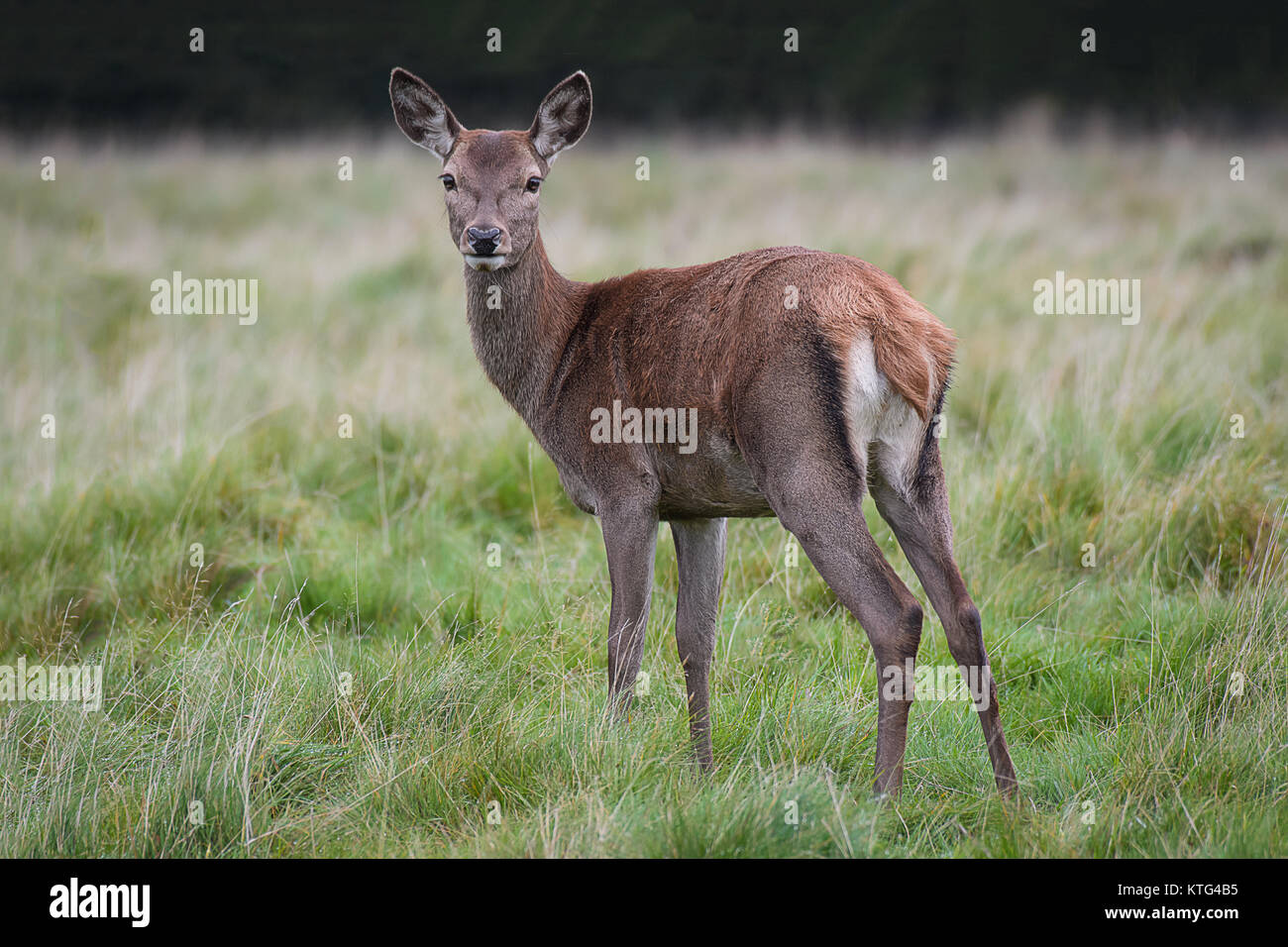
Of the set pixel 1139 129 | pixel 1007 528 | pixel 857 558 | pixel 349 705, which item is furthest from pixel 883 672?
pixel 1139 129

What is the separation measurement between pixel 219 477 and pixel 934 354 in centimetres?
397

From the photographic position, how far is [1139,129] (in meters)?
17.7

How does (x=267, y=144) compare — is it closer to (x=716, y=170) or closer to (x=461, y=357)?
(x=716, y=170)

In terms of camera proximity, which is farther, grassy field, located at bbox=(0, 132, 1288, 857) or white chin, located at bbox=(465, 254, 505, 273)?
white chin, located at bbox=(465, 254, 505, 273)

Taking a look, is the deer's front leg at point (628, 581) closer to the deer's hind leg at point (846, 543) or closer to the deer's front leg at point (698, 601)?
the deer's front leg at point (698, 601)

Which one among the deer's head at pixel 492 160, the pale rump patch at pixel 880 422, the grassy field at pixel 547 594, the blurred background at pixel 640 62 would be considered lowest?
the grassy field at pixel 547 594

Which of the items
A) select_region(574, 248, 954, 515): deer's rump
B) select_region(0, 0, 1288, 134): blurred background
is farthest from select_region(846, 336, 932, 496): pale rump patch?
select_region(0, 0, 1288, 134): blurred background

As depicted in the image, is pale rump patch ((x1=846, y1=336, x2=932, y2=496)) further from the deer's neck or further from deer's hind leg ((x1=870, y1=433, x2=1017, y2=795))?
the deer's neck

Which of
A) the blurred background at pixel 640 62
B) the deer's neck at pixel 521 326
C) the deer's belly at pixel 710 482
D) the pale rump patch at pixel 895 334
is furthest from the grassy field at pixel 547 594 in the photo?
the blurred background at pixel 640 62

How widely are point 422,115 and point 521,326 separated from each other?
40.0 inches

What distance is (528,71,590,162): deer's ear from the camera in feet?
16.6

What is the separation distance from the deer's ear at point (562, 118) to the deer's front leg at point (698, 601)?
5.29ft

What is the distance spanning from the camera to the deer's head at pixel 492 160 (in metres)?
4.74

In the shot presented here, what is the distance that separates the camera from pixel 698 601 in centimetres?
472
